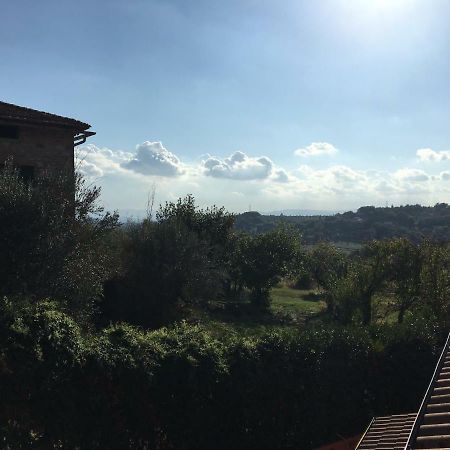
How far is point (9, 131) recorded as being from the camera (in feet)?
61.8

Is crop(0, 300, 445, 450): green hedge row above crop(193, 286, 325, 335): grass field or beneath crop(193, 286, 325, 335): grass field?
above

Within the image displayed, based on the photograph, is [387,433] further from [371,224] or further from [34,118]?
[371,224]

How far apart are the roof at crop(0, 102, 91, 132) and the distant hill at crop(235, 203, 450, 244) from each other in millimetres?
86848

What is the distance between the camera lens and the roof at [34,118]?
59.8ft

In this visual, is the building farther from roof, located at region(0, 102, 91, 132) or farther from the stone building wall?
roof, located at region(0, 102, 91, 132)

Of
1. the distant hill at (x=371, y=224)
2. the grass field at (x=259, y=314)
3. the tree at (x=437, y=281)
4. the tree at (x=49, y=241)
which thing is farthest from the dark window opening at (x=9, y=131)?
the distant hill at (x=371, y=224)

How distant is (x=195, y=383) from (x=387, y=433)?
4167 millimetres

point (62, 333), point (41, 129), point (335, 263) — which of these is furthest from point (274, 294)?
point (62, 333)

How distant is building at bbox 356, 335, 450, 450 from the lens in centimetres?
545

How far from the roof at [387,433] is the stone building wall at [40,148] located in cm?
1422

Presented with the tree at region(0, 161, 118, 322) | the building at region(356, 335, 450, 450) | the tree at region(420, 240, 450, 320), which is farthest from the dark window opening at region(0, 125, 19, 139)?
the tree at region(420, 240, 450, 320)

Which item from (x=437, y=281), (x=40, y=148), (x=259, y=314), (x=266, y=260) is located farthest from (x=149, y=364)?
(x=266, y=260)

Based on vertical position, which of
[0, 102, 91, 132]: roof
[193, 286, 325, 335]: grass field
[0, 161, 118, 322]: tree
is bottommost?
[193, 286, 325, 335]: grass field

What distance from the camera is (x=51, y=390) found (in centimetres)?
807
